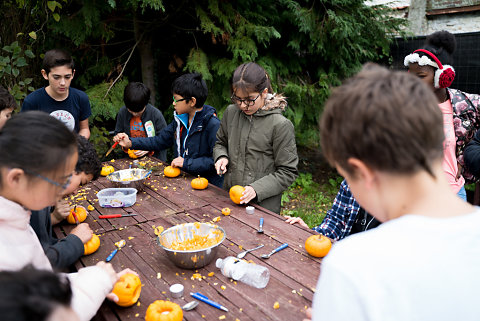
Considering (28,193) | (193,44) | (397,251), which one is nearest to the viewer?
(397,251)

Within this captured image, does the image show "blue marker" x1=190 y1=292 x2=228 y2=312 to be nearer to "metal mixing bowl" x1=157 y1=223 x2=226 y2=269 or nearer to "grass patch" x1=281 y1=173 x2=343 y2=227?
"metal mixing bowl" x1=157 y1=223 x2=226 y2=269

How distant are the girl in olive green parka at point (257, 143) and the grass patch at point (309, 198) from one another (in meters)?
2.67

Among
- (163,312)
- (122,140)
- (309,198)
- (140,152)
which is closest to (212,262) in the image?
(163,312)

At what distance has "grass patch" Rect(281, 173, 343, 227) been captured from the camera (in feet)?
19.8

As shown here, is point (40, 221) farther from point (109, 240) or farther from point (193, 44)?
point (193, 44)

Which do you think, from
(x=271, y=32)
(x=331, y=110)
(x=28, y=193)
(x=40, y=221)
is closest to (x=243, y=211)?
(x=40, y=221)

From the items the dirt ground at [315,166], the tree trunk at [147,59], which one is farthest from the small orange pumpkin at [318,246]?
the dirt ground at [315,166]

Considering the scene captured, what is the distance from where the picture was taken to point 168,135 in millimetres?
4449

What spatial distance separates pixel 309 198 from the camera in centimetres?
695

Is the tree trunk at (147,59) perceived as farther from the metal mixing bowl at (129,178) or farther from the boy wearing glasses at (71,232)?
the boy wearing glasses at (71,232)

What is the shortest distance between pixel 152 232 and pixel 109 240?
29cm

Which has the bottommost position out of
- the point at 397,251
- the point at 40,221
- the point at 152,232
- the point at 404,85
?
the point at 152,232

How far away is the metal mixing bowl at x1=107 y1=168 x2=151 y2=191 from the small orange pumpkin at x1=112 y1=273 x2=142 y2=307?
5.33ft

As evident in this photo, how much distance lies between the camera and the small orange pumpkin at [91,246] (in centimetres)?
212
